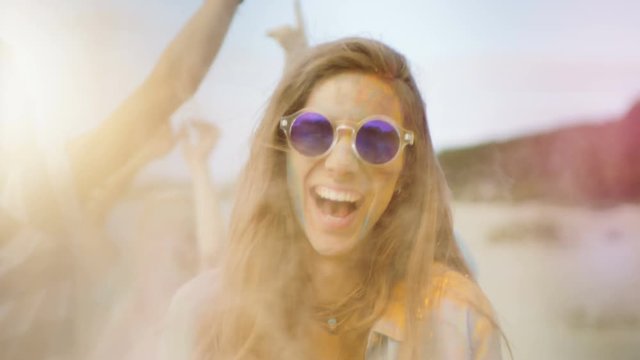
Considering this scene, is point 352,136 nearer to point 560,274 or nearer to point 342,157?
point 342,157

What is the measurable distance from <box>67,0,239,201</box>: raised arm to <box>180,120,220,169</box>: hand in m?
0.04

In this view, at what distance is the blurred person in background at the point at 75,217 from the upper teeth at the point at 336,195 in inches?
10.9

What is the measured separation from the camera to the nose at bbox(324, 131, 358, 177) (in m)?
0.95

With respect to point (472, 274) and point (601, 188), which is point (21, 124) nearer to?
point (472, 274)

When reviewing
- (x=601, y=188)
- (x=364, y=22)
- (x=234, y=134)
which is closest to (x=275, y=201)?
(x=234, y=134)

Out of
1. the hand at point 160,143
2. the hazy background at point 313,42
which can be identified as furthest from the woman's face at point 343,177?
the hand at point 160,143

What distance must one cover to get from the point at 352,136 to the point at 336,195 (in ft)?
0.31

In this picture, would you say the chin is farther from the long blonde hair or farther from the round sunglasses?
the round sunglasses

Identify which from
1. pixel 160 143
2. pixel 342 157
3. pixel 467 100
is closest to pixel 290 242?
pixel 342 157

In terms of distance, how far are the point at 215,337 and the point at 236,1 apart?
1.83ft

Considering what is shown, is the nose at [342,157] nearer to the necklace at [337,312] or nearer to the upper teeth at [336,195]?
the upper teeth at [336,195]

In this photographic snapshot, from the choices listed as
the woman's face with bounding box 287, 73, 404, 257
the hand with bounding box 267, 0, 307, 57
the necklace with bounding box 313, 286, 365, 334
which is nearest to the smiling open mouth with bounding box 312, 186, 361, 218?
the woman's face with bounding box 287, 73, 404, 257

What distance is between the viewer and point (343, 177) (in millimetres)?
960

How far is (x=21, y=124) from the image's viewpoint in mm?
1050
